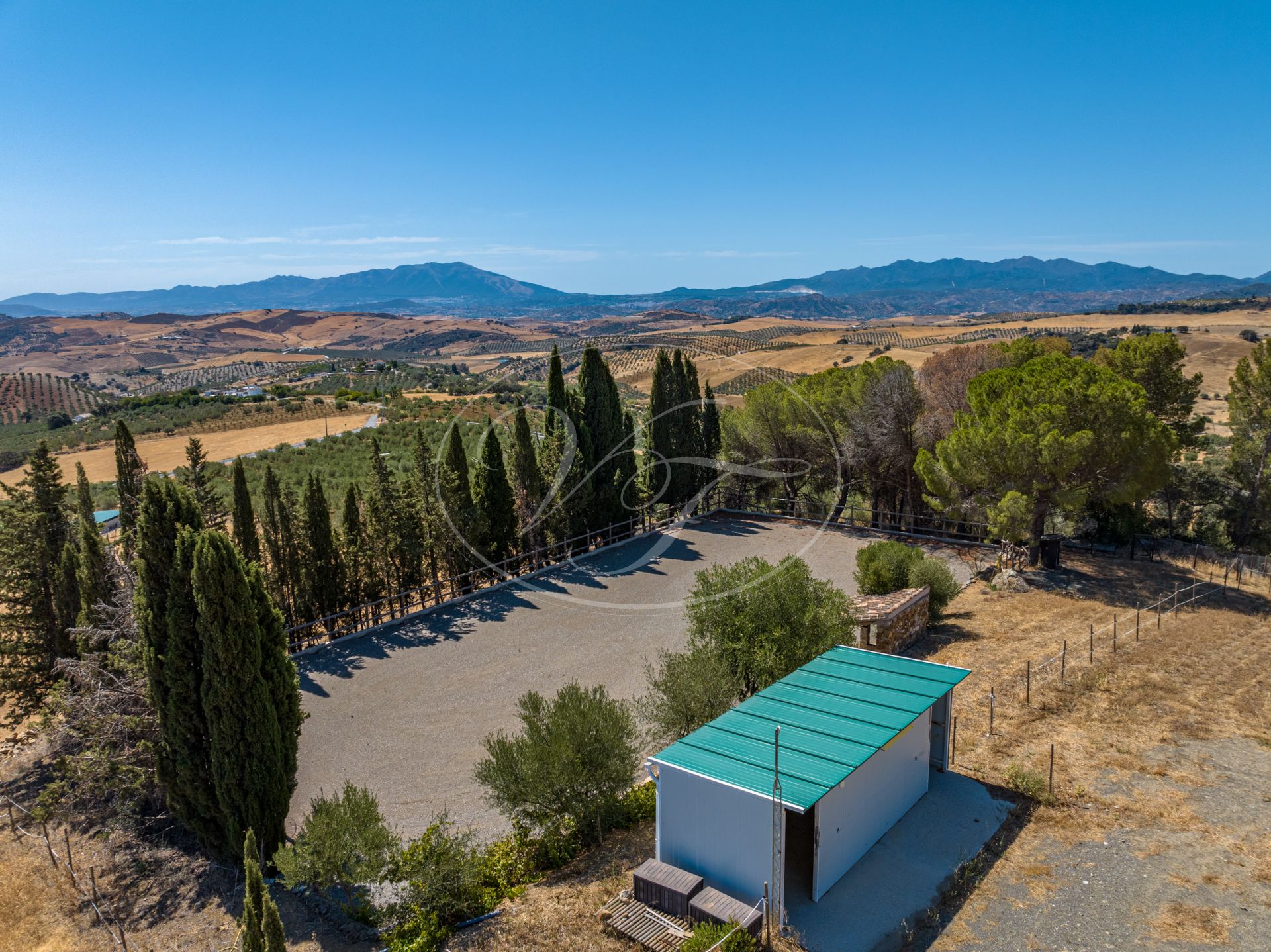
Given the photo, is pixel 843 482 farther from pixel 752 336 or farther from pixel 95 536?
pixel 752 336

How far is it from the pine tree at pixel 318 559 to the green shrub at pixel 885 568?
40.4ft

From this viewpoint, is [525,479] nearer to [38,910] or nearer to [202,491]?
[202,491]

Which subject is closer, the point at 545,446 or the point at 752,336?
the point at 545,446

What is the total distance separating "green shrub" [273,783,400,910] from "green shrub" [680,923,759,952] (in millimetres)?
→ 3327

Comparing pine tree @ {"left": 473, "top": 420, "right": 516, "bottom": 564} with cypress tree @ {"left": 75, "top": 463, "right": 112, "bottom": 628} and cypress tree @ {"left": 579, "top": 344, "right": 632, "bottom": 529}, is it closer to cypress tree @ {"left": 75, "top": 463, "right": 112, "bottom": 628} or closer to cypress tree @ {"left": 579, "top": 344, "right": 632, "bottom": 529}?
cypress tree @ {"left": 579, "top": 344, "right": 632, "bottom": 529}

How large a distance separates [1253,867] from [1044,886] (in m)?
2.46

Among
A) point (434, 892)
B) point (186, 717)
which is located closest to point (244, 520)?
point (186, 717)

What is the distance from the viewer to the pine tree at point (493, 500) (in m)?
20.3

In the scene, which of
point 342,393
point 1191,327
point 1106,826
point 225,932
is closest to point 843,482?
point 1106,826

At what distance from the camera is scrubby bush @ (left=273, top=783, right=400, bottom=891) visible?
8.02 meters

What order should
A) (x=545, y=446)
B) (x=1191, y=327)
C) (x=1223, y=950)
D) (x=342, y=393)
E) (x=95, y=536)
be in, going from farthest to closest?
(x=1191, y=327), (x=342, y=393), (x=545, y=446), (x=95, y=536), (x=1223, y=950)

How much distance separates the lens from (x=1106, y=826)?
9539mm

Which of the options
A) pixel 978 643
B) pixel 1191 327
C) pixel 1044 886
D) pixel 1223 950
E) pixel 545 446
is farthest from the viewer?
pixel 1191 327

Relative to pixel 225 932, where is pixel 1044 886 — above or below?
above
